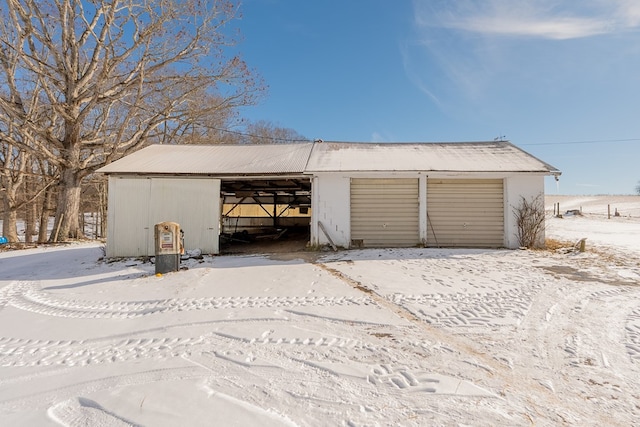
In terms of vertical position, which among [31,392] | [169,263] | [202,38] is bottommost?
[31,392]

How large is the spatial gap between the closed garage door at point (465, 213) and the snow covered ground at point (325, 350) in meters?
3.82

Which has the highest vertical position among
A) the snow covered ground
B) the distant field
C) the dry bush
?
the distant field

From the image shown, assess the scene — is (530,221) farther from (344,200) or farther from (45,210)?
(45,210)

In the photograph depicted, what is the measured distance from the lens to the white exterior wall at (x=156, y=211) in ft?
32.8

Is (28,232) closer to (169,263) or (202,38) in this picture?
(202,38)

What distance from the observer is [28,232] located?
19.5 meters

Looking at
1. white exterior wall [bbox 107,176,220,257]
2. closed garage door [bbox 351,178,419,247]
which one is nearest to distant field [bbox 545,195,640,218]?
closed garage door [bbox 351,178,419,247]

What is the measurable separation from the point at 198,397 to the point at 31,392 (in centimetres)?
162

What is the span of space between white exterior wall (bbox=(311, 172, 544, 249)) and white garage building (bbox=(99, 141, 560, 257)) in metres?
0.03

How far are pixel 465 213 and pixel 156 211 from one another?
10.6 metres

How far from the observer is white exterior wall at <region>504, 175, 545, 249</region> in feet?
35.0

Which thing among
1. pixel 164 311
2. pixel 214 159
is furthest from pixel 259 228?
pixel 164 311

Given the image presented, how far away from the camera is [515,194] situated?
10.8 m

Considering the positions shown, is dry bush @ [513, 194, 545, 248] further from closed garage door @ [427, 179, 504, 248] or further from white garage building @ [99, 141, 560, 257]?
closed garage door @ [427, 179, 504, 248]
